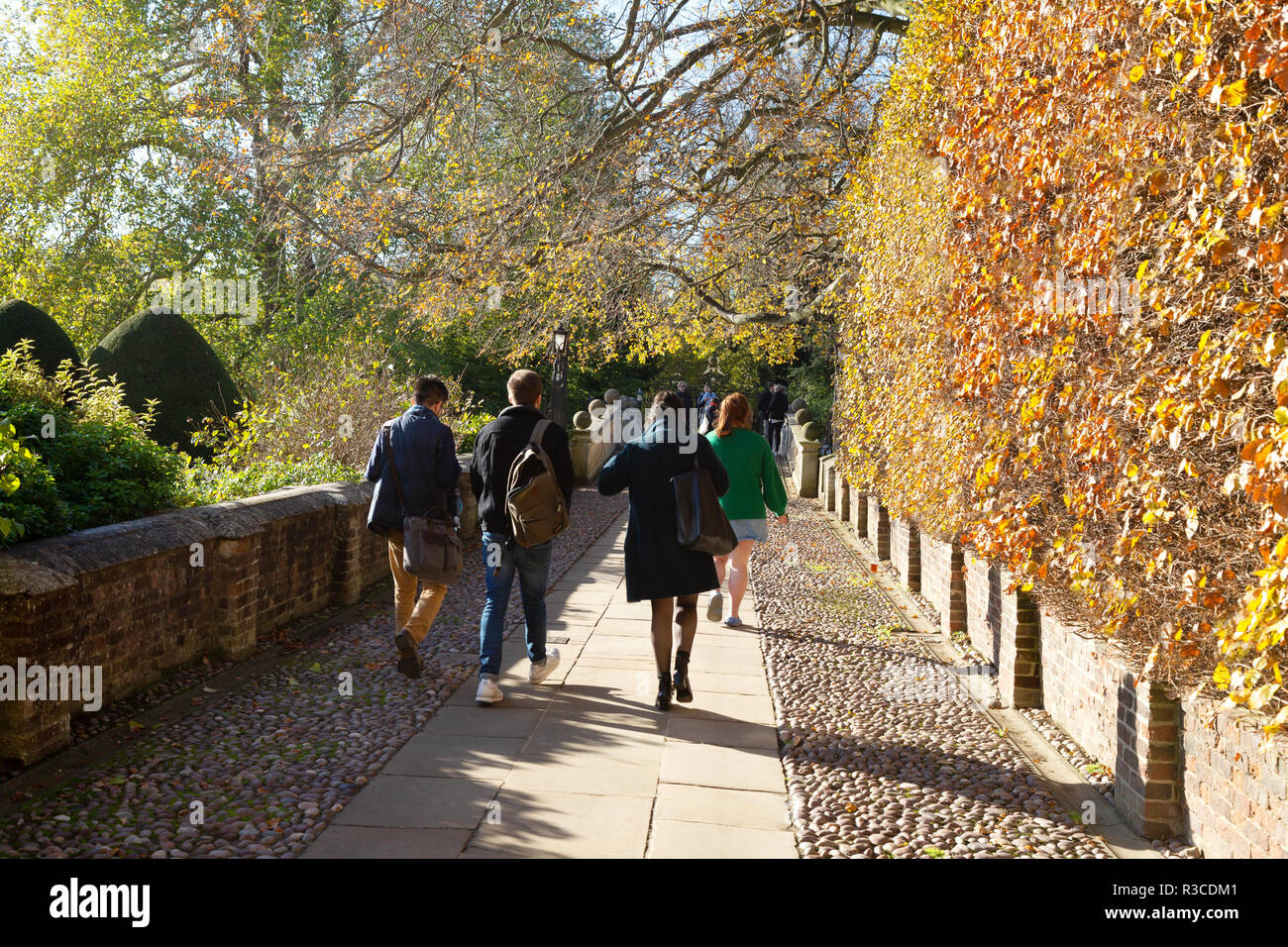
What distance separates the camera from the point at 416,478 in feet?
19.6

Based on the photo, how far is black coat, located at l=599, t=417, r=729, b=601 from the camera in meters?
5.62

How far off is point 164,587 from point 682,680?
300 centimetres

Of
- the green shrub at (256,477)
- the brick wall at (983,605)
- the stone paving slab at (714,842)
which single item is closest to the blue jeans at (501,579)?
the stone paving slab at (714,842)

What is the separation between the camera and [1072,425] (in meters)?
4.56

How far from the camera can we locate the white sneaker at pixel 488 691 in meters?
5.55

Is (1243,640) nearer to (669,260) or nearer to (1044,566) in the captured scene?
(1044,566)

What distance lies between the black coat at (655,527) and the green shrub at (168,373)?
7427 mm

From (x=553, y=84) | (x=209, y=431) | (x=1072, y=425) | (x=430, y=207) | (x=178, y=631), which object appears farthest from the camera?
(x=430, y=207)

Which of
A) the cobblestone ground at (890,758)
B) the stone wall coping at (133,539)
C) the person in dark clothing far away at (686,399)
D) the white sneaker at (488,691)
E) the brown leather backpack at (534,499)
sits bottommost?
the cobblestone ground at (890,758)

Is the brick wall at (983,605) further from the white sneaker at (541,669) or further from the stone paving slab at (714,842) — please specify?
the stone paving slab at (714,842)

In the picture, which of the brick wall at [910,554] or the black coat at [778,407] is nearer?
the brick wall at [910,554]

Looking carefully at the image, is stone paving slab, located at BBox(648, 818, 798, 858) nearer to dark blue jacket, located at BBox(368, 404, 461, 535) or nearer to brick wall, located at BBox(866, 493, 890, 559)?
dark blue jacket, located at BBox(368, 404, 461, 535)
